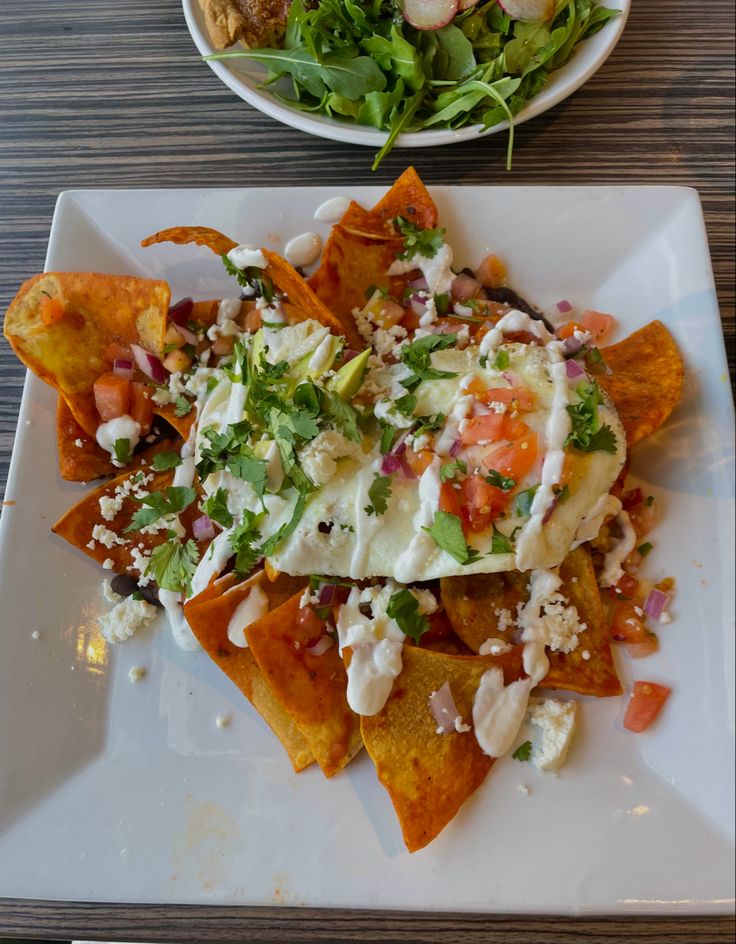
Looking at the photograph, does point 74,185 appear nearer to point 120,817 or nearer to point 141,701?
point 141,701

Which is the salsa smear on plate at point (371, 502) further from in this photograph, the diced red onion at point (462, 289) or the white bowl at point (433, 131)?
the white bowl at point (433, 131)

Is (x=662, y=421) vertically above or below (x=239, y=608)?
above

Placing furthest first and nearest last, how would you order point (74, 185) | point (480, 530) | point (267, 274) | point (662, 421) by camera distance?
point (74, 185) < point (267, 274) < point (662, 421) < point (480, 530)

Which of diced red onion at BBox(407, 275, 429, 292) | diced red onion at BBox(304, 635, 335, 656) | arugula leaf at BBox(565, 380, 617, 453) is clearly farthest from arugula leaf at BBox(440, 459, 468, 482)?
diced red onion at BBox(407, 275, 429, 292)

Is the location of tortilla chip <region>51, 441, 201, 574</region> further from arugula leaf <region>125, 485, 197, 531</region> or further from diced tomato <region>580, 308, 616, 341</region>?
diced tomato <region>580, 308, 616, 341</region>

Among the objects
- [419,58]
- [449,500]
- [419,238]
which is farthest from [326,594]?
[419,58]

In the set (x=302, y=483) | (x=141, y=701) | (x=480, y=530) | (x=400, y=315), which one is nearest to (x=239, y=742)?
(x=141, y=701)

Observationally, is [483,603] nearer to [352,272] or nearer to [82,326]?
[352,272]
